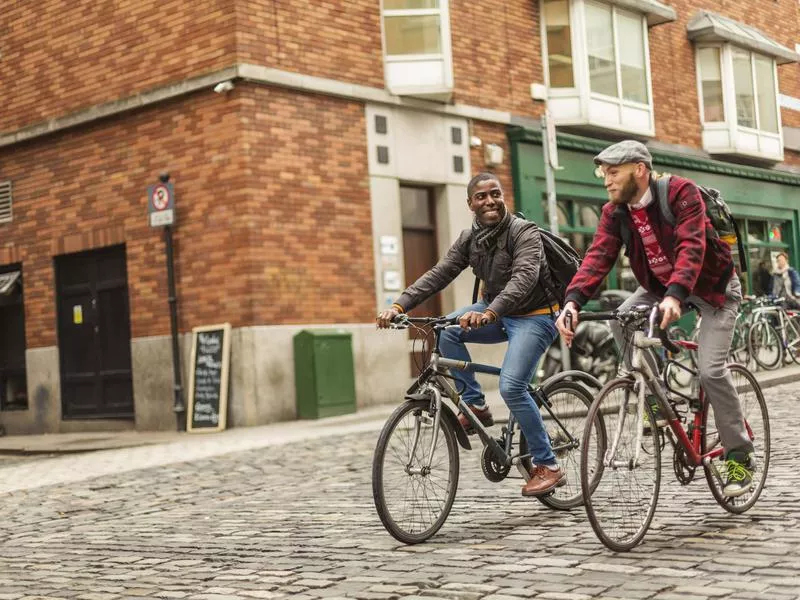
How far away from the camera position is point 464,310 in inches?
252

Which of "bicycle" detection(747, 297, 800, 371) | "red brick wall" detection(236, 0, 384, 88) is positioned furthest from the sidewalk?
"red brick wall" detection(236, 0, 384, 88)

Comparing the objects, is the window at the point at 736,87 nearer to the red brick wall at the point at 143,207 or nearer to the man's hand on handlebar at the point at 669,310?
the red brick wall at the point at 143,207

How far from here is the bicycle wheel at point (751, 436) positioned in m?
5.82

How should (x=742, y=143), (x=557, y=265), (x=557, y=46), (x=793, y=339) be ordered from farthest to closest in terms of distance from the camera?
(x=742, y=143)
(x=557, y=46)
(x=793, y=339)
(x=557, y=265)

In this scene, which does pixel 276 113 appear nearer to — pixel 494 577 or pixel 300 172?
pixel 300 172

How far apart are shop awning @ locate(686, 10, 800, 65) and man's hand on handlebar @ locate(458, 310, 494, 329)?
A: 1861 cm

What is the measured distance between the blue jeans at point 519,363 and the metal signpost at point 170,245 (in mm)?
9149

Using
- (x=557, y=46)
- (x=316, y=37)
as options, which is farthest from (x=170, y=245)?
(x=557, y=46)

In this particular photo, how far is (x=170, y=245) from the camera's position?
15023 mm

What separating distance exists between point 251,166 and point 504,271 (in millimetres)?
8782

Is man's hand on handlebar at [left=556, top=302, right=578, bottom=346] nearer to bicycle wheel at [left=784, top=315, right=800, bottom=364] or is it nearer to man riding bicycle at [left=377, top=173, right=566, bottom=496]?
man riding bicycle at [left=377, top=173, right=566, bottom=496]

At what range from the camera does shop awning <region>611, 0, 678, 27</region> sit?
20.7 m

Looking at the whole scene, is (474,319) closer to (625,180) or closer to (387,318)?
(387,318)

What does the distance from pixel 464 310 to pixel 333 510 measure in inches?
68.5
